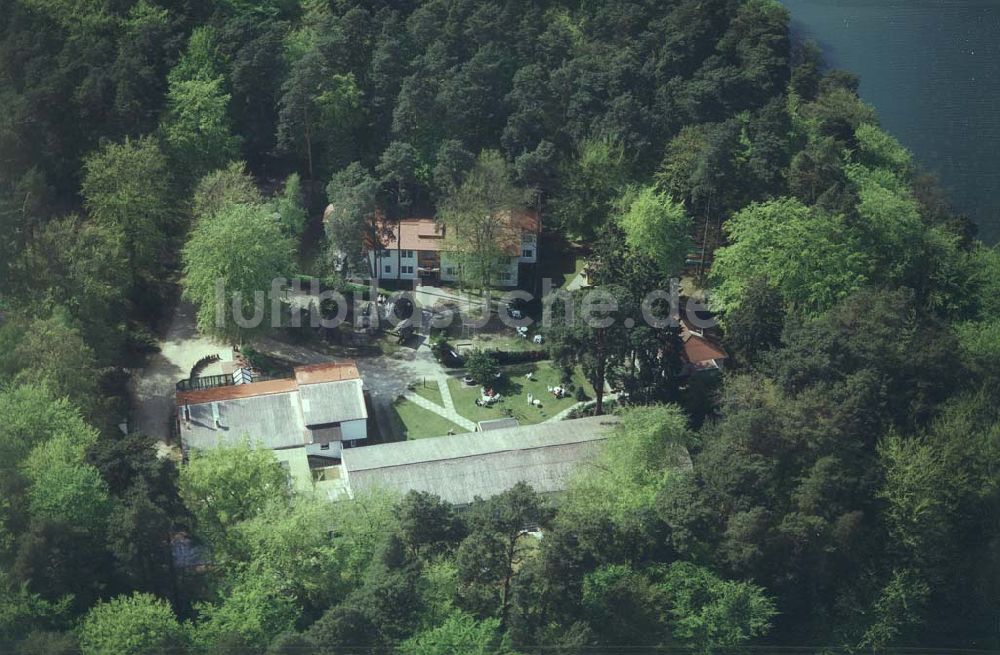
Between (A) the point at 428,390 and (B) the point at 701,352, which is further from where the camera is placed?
(B) the point at 701,352

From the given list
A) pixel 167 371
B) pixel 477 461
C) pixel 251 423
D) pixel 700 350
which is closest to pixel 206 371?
pixel 167 371

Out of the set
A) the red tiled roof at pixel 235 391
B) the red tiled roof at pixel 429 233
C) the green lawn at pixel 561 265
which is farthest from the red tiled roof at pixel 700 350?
the red tiled roof at pixel 235 391

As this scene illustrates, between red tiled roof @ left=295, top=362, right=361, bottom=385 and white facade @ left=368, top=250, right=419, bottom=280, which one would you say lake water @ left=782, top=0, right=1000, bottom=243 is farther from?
red tiled roof @ left=295, top=362, right=361, bottom=385

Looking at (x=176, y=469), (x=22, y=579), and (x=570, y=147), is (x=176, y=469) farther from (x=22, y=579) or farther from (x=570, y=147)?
(x=570, y=147)

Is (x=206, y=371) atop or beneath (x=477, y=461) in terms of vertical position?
atop

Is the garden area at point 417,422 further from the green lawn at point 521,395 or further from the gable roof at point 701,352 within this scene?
the gable roof at point 701,352

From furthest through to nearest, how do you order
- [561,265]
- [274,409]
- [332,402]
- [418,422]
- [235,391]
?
1. [561,265]
2. [418,422]
3. [235,391]
4. [274,409]
5. [332,402]

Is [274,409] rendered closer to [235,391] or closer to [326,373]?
[235,391]

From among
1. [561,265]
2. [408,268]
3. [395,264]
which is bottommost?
[561,265]
